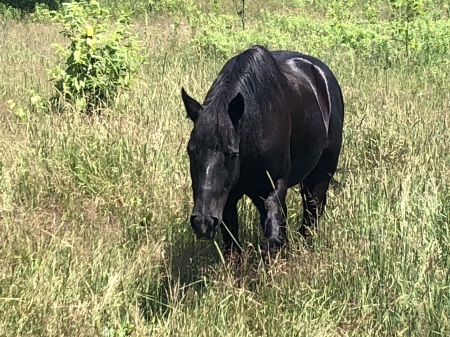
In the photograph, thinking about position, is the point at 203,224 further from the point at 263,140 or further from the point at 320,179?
the point at 320,179

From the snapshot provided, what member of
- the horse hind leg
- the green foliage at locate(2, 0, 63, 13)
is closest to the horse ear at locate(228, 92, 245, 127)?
the horse hind leg

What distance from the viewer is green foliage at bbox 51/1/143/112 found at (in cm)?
651

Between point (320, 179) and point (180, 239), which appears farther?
point (320, 179)

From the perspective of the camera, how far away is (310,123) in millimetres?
4633

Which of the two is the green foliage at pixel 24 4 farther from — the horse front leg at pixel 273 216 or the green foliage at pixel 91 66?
the horse front leg at pixel 273 216

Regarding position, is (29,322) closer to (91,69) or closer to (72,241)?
(72,241)

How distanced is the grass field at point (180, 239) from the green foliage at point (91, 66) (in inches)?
10.4

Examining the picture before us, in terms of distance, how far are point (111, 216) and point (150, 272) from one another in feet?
2.88

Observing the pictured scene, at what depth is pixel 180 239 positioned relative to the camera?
450cm

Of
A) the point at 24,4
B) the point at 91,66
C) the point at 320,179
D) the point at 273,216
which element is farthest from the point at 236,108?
the point at 24,4

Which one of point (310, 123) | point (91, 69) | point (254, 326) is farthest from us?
point (91, 69)

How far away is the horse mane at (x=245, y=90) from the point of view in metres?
3.43

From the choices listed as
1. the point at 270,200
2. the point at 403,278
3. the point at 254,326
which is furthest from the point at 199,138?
the point at 403,278

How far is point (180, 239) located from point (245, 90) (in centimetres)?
127
